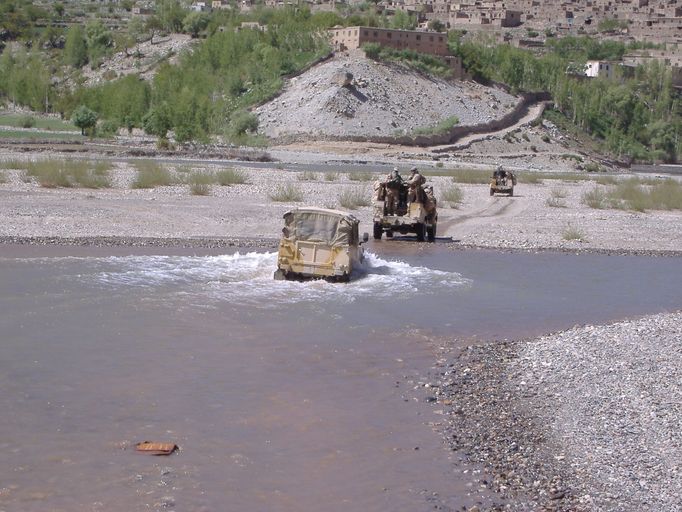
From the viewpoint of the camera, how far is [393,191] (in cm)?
2602

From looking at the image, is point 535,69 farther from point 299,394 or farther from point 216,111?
point 299,394

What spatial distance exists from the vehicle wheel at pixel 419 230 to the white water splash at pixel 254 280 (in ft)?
12.1

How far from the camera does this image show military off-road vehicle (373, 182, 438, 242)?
25906 millimetres

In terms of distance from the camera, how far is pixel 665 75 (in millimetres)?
128750

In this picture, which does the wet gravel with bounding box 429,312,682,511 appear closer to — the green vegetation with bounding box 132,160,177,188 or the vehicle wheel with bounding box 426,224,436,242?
the vehicle wheel with bounding box 426,224,436,242

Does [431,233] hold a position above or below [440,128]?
above

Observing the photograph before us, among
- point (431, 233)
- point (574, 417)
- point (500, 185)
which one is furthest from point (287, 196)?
point (574, 417)

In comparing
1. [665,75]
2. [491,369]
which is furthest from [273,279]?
[665,75]

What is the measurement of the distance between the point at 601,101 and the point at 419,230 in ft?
300

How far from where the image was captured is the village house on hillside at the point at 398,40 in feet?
332

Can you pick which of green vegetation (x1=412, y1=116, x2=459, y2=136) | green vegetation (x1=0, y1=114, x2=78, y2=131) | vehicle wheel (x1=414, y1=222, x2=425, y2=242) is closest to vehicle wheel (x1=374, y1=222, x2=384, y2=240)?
vehicle wheel (x1=414, y1=222, x2=425, y2=242)

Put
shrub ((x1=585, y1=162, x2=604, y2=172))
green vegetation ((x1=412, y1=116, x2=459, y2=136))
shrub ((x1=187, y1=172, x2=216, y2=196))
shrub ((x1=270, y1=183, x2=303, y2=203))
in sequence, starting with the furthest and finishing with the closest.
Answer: green vegetation ((x1=412, y1=116, x2=459, y2=136)) → shrub ((x1=585, y1=162, x2=604, y2=172)) → shrub ((x1=187, y1=172, x2=216, y2=196)) → shrub ((x1=270, y1=183, x2=303, y2=203))

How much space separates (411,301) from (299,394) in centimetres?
646

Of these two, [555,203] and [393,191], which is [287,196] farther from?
[555,203]
